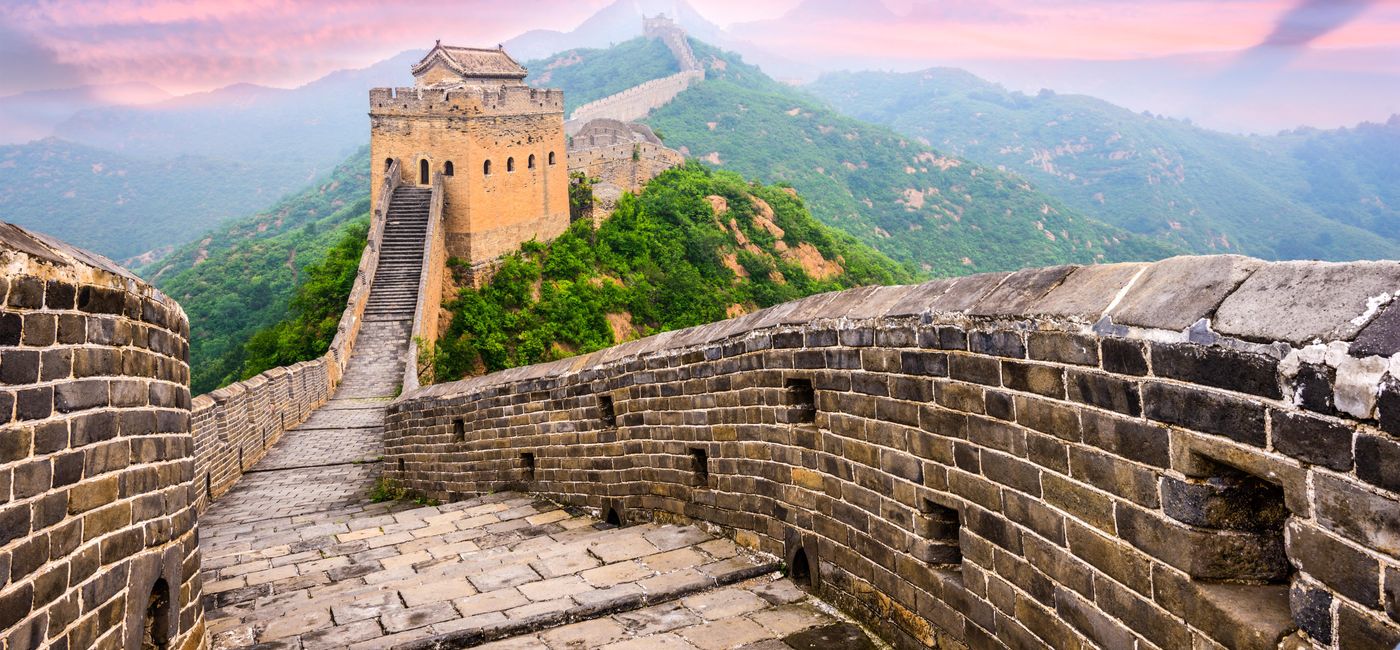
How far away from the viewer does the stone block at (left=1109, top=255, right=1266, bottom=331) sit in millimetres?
2699

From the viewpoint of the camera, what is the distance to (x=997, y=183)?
78875 mm

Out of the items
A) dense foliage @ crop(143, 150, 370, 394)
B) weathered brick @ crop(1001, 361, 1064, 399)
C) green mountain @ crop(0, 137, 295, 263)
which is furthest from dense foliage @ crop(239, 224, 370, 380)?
green mountain @ crop(0, 137, 295, 263)

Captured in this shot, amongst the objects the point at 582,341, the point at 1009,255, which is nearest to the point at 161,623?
the point at 582,341

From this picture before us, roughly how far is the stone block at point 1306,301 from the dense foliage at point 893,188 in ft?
200

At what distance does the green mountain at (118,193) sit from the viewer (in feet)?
288

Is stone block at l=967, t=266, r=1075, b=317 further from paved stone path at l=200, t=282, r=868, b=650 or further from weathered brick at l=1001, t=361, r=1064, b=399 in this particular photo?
paved stone path at l=200, t=282, r=868, b=650

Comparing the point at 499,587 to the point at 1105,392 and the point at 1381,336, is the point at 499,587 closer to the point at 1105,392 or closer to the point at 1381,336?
the point at 1105,392

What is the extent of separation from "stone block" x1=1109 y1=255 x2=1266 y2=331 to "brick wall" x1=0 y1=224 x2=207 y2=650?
341cm

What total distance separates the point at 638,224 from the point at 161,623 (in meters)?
29.6

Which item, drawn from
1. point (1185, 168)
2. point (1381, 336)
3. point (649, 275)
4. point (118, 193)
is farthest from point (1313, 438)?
point (1185, 168)

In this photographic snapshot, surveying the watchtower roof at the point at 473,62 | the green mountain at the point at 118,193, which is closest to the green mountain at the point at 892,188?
the watchtower roof at the point at 473,62

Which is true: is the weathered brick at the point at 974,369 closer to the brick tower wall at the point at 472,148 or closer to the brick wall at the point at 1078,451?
the brick wall at the point at 1078,451

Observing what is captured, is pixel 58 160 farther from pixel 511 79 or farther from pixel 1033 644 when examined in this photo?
pixel 1033 644

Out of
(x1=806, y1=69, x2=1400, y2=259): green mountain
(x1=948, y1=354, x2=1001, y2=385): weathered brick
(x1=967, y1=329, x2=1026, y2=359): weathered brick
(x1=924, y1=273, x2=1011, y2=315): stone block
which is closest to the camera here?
(x1=967, y1=329, x2=1026, y2=359): weathered brick
